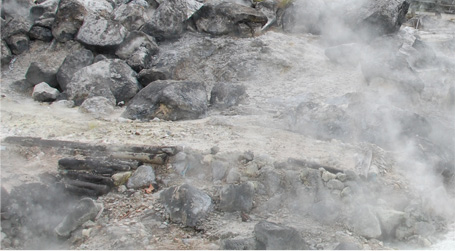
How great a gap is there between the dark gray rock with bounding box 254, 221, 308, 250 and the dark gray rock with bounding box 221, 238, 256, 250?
0.05 m

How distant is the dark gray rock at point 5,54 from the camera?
6.93 m

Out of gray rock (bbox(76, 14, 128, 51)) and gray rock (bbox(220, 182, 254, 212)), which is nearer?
gray rock (bbox(220, 182, 254, 212))

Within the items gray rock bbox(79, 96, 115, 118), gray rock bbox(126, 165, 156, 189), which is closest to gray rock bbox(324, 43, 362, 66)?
gray rock bbox(79, 96, 115, 118)

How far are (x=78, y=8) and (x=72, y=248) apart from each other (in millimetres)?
4538

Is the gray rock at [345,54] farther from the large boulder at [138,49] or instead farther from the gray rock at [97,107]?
the gray rock at [97,107]

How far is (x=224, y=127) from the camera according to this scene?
16.2 ft

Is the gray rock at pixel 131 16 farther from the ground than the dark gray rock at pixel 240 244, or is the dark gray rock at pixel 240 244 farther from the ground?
the gray rock at pixel 131 16

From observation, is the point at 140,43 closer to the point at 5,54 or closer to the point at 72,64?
the point at 72,64

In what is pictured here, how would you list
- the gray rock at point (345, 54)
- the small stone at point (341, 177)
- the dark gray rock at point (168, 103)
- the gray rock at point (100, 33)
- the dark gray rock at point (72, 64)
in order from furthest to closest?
the gray rock at point (100, 33), the gray rock at point (345, 54), the dark gray rock at point (72, 64), the dark gray rock at point (168, 103), the small stone at point (341, 177)

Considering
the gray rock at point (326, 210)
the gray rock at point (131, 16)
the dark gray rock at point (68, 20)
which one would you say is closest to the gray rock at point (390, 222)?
the gray rock at point (326, 210)

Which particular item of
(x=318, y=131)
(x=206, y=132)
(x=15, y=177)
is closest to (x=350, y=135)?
(x=318, y=131)

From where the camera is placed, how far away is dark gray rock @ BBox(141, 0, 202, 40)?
7121mm

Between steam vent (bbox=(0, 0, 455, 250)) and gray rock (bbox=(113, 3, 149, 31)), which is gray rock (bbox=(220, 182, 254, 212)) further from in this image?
gray rock (bbox=(113, 3, 149, 31))

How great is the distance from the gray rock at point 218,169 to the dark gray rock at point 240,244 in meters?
0.83
